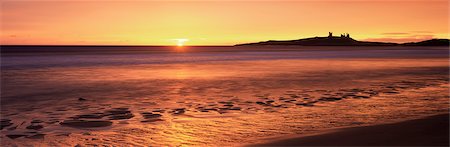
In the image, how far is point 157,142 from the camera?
755 centimetres

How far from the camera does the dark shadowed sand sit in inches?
257

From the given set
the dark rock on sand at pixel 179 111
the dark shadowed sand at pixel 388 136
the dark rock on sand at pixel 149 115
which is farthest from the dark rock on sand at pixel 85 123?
the dark shadowed sand at pixel 388 136

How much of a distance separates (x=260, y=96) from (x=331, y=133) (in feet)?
20.2

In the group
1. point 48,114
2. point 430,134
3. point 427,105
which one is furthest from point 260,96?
point 430,134

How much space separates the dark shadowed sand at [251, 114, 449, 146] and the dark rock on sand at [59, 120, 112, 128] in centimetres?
381

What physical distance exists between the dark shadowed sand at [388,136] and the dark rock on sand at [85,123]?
3.81 metres

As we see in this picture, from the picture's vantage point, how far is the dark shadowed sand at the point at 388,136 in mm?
6523

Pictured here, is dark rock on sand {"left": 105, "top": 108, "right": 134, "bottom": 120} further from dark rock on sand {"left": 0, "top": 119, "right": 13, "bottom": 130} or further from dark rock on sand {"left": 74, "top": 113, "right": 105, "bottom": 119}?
dark rock on sand {"left": 0, "top": 119, "right": 13, "bottom": 130}

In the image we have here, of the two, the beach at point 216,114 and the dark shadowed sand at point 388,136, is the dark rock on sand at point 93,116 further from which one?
the dark shadowed sand at point 388,136

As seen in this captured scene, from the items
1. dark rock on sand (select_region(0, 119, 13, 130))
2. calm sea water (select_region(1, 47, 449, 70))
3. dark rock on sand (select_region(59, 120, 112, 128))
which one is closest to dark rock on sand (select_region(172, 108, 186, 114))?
dark rock on sand (select_region(59, 120, 112, 128))

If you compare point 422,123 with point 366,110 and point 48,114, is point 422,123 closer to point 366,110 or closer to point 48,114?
point 366,110

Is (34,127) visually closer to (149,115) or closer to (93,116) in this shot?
(93,116)

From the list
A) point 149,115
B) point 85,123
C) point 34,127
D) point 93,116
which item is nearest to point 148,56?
point 93,116

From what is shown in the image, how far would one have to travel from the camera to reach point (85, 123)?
30.5 feet
